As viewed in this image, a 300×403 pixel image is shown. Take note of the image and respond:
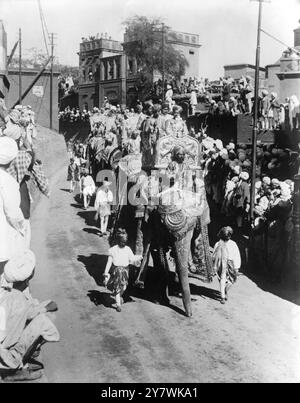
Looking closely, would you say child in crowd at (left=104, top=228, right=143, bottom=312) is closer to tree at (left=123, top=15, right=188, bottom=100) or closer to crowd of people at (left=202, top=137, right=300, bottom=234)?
crowd of people at (left=202, top=137, right=300, bottom=234)

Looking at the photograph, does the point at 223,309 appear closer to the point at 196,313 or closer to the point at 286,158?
the point at 196,313

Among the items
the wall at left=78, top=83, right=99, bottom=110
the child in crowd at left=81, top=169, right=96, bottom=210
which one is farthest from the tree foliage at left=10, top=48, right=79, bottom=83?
the child in crowd at left=81, top=169, right=96, bottom=210

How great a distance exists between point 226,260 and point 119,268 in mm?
2086

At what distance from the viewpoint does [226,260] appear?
10344 millimetres

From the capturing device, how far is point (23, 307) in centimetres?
650


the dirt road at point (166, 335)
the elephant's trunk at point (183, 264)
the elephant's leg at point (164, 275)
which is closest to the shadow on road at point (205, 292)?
the dirt road at point (166, 335)

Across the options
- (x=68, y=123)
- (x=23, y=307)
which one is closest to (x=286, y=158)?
(x=23, y=307)

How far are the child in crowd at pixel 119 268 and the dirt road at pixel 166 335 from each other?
382 millimetres

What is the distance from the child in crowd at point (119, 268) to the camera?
31.9ft

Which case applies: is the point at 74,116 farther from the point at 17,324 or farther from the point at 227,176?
the point at 17,324

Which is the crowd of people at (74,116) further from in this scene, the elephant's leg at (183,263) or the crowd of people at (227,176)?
the elephant's leg at (183,263)

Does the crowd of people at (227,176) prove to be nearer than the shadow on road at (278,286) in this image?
No

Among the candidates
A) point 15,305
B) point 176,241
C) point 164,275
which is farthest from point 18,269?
point 164,275
